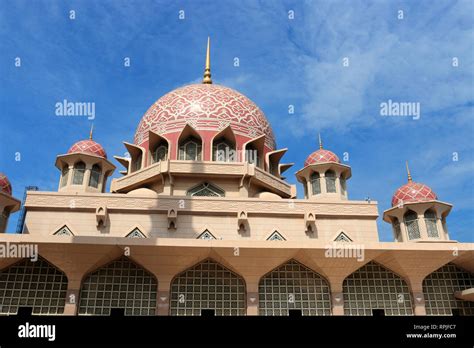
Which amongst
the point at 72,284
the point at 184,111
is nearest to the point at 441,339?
the point at 72,284

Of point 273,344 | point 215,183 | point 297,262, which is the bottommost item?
point 273,344

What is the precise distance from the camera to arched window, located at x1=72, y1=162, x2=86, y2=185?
19.4 metres

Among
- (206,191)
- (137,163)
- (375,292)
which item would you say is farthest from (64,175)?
(375,292)

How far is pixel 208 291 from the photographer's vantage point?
1466cm

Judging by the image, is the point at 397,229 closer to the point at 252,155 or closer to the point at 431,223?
the point at 431,223

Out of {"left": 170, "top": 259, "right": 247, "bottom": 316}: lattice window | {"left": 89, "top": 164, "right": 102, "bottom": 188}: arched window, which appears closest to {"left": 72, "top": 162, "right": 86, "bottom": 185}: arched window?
{"left": 89, "top": 164, "right": 102, "bottom": 188}: arched window

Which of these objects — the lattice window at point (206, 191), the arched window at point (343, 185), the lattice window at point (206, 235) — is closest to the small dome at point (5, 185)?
the lattice window at point (206, 191)

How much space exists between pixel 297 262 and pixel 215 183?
6044mm

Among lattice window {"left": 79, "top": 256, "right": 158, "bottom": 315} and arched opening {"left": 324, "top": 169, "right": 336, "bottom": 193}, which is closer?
lattice window {"left": 79, "top": 256, "right": 158, "bottom": 315}

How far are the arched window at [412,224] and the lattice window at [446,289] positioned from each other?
2778 mm

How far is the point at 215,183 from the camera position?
19.5 m

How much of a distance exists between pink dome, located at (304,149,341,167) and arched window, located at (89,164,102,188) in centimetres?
1013

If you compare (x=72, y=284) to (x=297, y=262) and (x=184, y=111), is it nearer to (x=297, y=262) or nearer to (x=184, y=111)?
(x=297, y=262)

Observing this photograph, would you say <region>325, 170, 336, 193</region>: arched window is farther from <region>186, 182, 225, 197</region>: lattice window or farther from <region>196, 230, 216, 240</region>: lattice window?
<region>196, 230, 216, 240</region>: lattice window
